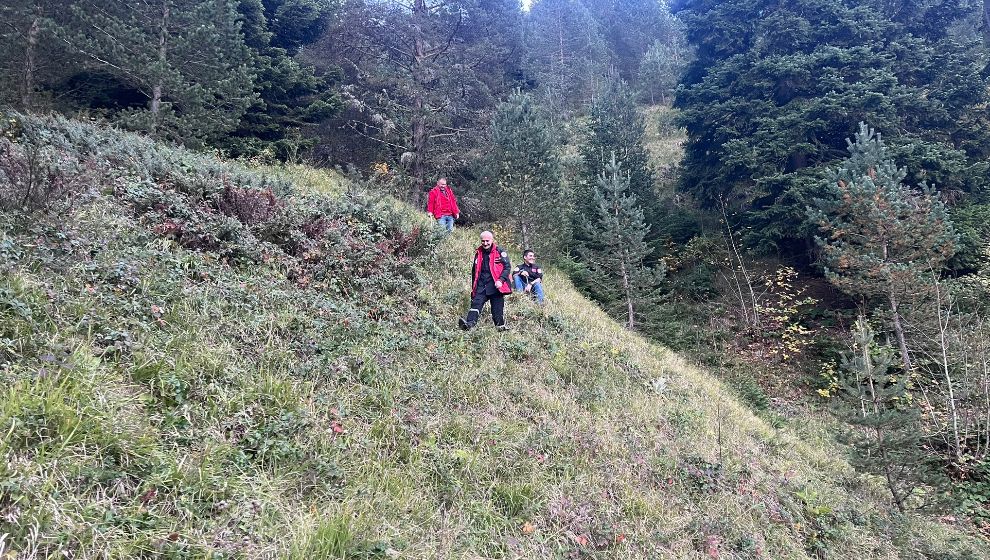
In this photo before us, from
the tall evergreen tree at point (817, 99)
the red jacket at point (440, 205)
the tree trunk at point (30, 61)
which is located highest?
the tall evergreen tree at point (817, 99)

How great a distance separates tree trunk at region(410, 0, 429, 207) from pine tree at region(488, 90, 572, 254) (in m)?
2.57

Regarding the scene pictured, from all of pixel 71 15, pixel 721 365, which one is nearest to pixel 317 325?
pixel 71 15

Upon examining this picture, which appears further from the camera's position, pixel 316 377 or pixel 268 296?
pixel 268 296

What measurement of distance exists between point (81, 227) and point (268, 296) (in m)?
1.87

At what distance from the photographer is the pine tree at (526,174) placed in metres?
15.1

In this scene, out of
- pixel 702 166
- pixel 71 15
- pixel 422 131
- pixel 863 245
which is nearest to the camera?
pixel 71 15

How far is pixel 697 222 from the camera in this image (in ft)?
67.9

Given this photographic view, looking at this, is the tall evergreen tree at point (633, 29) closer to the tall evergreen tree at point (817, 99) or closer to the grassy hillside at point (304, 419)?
the tall evergreen tree at point (817, 99)

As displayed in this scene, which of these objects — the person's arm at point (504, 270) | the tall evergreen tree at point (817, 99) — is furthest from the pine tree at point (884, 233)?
the person's arm at point (504, 270)

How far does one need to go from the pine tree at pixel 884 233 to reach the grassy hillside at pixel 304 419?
21.3ft

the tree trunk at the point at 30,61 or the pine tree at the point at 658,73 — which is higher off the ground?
the pine tree at the point at 658,73

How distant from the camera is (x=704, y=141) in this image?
1992 centimetres

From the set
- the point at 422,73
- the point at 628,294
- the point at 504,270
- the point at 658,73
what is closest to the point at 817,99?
the point at 628,294

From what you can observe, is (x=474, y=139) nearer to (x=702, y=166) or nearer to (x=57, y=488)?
(x=702, y=166)
